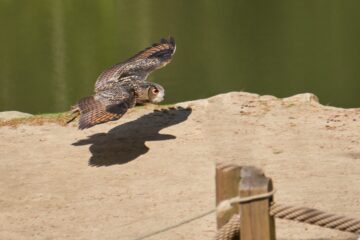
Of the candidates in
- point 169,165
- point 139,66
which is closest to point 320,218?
point 169,165

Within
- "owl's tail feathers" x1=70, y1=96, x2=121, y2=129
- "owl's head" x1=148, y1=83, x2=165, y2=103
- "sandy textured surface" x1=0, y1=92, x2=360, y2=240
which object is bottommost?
"sandy textured surface" x1=0, y1=92, x2=360, y2=240

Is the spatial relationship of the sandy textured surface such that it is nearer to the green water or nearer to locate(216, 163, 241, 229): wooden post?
locate(216, 163, 241, 229): wooden post

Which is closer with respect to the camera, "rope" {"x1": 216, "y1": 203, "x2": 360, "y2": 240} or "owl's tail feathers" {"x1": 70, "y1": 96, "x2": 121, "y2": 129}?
"rope" {"x1": 216, "y1": 203, "x2": 360, "y2": 240}

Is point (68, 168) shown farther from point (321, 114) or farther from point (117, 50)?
point (117, 50)

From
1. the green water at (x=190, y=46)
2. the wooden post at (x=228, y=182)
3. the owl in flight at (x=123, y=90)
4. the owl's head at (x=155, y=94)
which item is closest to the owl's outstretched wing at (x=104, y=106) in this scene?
the owl in flight at (x=123, y=90)

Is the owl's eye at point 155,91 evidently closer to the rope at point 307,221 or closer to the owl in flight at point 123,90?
the owl in flight at point 123,90

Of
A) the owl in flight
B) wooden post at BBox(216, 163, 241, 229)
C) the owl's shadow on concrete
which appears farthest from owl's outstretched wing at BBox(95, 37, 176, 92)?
wooden post at BBox(216, 163, 241, 229)
